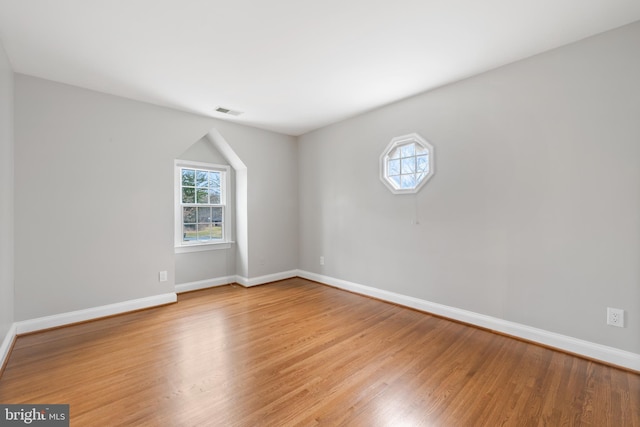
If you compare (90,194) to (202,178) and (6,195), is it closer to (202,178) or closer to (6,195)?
(6,195)

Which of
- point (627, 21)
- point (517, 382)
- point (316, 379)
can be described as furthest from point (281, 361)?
point (627, 21)

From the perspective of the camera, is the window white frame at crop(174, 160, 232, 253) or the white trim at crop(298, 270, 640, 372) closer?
the white trim at crop(298, 270, 640, 372)

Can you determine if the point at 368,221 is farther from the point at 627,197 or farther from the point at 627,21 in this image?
the point at 627,21

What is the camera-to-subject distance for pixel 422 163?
3375mm

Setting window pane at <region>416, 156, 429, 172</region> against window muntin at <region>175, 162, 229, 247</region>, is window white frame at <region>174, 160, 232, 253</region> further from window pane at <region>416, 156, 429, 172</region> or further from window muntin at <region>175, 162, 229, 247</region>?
window pane at <region>416, 156, 429, 172</region>

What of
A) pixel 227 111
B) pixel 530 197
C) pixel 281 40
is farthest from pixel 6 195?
pixel 530 197

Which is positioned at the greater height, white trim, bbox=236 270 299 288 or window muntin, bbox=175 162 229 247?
window muntin, bbox=175 162 229 247

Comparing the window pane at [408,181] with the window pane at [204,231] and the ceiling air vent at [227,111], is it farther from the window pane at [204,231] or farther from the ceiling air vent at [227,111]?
the window pane at [204,231]

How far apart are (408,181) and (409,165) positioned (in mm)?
205

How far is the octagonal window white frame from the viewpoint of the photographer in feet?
10.9

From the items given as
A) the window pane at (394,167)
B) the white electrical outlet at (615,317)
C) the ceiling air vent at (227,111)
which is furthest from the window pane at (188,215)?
the white electrical outlet at (615,317)

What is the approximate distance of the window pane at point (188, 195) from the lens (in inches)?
170

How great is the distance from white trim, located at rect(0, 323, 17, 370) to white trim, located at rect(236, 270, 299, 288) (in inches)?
100

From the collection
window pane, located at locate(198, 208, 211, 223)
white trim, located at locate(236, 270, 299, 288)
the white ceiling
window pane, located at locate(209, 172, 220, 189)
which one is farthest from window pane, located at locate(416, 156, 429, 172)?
window pane, located at locate(198, 208, 211, 223)
